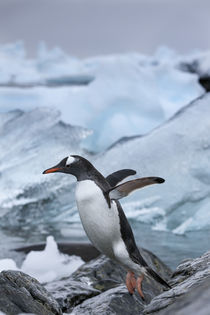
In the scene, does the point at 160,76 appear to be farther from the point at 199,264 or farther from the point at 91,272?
the point at 199,264

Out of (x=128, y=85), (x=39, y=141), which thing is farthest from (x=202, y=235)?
(x=128, y=85)

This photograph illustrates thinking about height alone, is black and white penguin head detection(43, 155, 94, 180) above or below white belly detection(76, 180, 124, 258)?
above

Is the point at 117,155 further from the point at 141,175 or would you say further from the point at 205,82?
the point at 205,82

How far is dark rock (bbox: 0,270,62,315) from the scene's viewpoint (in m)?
2.43

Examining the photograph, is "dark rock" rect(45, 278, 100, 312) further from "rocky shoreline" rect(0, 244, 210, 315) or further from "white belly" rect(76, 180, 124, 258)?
"white belly" rect(76, 180, 124, 258)

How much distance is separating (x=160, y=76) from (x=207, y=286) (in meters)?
15.0

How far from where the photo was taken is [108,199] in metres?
2.93

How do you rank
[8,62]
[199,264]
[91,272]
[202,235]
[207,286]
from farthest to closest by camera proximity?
1. [8,62]
2. [202,235]
3. [91,272]
4. [199,264]
5. [207,286]

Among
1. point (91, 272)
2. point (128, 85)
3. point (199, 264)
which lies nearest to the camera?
point (199, 264)

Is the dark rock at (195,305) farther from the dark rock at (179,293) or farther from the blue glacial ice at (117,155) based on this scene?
the blue glacial ice at (117,155)

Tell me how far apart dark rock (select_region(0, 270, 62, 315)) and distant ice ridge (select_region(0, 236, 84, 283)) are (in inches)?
85.2

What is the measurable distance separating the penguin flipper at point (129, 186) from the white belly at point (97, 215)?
0.06m

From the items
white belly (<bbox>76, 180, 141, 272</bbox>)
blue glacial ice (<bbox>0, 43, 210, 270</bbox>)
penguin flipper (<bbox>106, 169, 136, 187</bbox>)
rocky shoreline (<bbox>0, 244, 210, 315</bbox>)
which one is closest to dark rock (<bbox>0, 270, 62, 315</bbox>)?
rocky shoreline (<bbox>0, 244, 210, 315</bbox>)

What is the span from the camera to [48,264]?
5.37 meters
